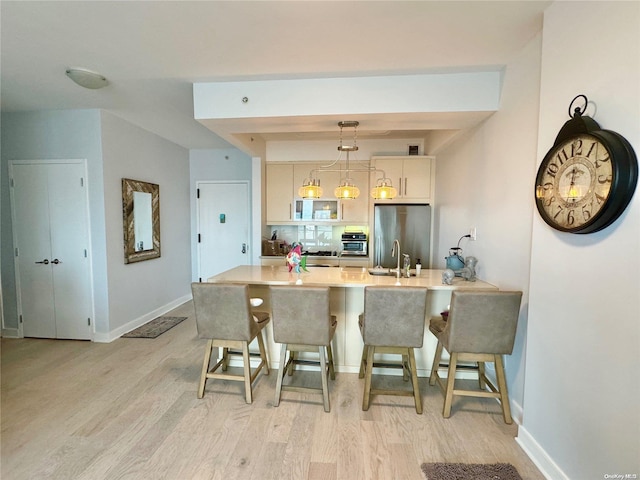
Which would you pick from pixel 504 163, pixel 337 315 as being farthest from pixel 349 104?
pixel 337 315

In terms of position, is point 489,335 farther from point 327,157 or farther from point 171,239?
point 171,239

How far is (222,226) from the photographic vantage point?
5.26m

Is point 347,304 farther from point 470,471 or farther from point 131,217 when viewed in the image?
point 131,217

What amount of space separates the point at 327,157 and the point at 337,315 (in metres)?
2.72

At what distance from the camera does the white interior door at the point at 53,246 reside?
346 cm

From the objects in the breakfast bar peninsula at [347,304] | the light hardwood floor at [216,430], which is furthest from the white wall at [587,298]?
the breakfast bar peninsula at [347,304]

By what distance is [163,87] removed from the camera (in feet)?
9.02

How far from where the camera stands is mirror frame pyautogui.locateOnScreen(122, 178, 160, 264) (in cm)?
375

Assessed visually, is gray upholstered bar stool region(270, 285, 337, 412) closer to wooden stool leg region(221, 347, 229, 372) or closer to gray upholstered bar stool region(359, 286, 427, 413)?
gray upholstered bar stool region(359, 286, 427, 413)

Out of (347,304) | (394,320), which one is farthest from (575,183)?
(347,304)

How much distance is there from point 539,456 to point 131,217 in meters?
4.56

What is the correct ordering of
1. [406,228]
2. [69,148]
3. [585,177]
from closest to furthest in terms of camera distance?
[585,177] → [69,148] → [406,228]

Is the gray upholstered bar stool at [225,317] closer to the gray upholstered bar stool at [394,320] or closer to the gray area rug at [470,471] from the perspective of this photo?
the gray upholstered bar stool at [394,320]

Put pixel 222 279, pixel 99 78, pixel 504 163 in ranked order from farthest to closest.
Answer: pixel 222 279 → pixel 99 78 → pixel 504 163
